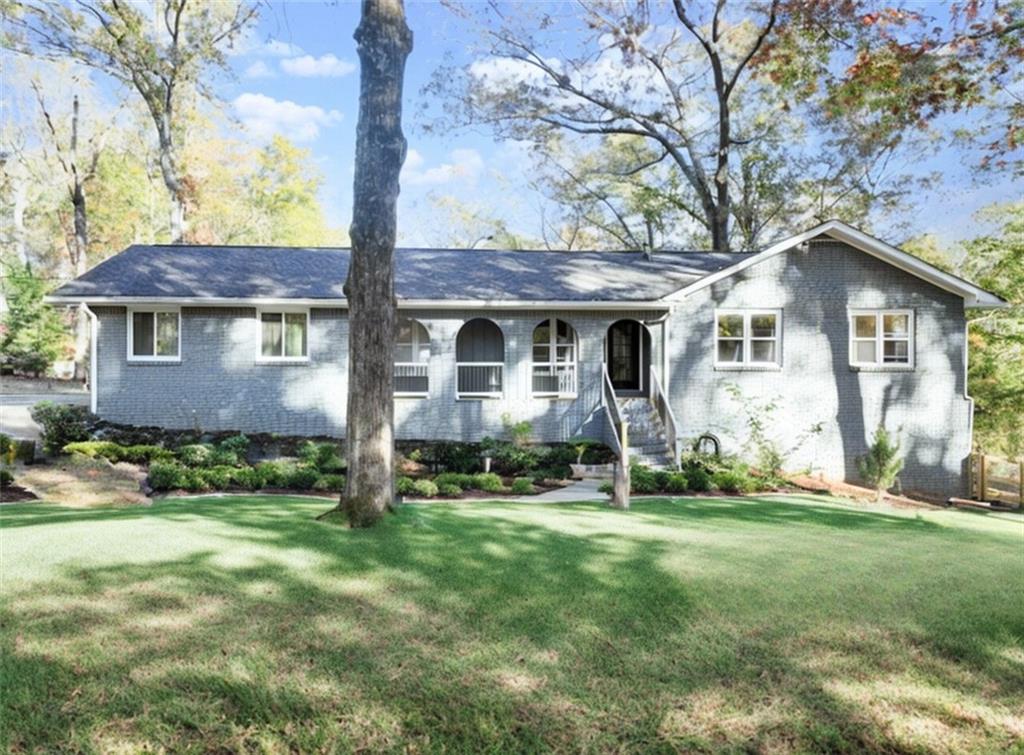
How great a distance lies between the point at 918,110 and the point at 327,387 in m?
15.0

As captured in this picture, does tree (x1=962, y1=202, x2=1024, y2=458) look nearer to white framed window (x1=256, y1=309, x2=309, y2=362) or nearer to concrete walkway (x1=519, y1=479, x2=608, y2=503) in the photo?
concrete walkway (x1=519, y1=479, x2=608, y2=503)

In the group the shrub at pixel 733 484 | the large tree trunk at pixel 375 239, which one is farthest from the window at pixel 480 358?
the large tree trunk at pixel 375 239

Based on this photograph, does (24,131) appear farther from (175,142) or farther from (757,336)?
(757,336)

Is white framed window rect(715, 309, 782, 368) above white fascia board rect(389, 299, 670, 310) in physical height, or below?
below

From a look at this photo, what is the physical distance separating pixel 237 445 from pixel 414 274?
20.6 feet

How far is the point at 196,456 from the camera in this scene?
12180 millimetres

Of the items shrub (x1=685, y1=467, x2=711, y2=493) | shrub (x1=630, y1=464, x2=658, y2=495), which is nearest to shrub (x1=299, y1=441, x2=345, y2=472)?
shrub (x1=630, y1=464, x2=658, y2=495)

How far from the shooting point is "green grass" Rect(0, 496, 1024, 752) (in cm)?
248

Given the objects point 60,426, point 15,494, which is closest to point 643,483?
point 15,494

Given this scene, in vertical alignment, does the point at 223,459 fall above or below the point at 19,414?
below

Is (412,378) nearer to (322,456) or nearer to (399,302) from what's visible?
(399,302)

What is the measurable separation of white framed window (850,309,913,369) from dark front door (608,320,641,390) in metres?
5.74

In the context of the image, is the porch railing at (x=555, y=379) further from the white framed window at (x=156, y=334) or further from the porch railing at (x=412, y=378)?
the white framed window at (x=156, y=334)

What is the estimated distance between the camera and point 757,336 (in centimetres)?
1550
